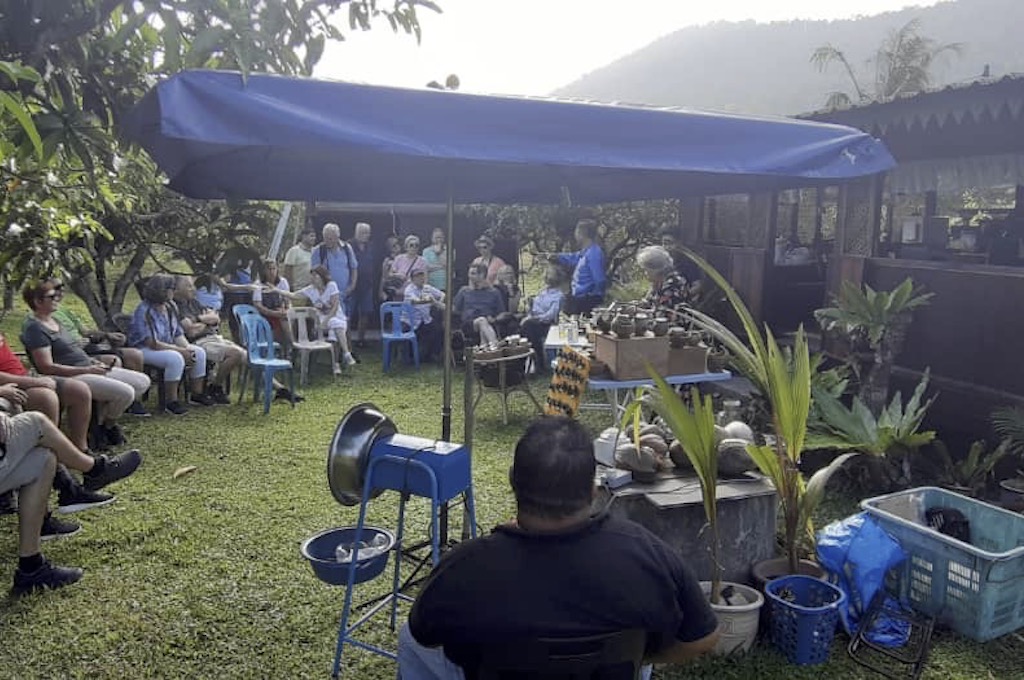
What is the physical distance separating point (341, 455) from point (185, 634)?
1.14 meters

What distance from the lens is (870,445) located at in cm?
470

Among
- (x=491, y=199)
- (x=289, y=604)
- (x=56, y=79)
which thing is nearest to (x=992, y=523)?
(x=491, y=199)

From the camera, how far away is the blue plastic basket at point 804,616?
10.1ft

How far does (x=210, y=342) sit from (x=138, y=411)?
1.03 meters

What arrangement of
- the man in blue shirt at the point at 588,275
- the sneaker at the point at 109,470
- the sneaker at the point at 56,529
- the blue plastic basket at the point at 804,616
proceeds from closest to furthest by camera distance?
the blue plastic basket at the point at 804,616 < the sneaker at the point at 56,529 < the sneaker at the point at 109,470 < the man in blue shirt at the point at 588,275

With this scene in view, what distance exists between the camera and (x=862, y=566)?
337cm

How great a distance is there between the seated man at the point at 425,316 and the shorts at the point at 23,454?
5819 mm

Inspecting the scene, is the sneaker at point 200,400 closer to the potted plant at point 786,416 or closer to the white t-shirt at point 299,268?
the white t-shirt at point 299,268

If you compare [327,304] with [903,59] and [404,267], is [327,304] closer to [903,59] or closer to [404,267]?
[404,267]

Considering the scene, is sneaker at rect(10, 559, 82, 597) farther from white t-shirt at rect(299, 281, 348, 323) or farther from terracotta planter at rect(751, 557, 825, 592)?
white t-shirt at rect(299, 281, 348, 323)

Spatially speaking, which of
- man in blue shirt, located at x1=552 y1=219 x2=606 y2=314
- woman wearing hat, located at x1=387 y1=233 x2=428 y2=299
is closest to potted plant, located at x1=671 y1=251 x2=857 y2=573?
man in blue shirt, located at x1=552 y1=219 x2=606 y2=314

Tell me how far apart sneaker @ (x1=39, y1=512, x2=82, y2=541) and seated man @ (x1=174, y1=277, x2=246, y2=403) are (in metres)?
3.10

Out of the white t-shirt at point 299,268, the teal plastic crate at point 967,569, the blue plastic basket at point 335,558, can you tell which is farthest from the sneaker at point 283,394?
the teal plastic crate at point 967,569

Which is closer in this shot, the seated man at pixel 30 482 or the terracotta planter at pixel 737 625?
the terracotta planter at pixel 737 625
